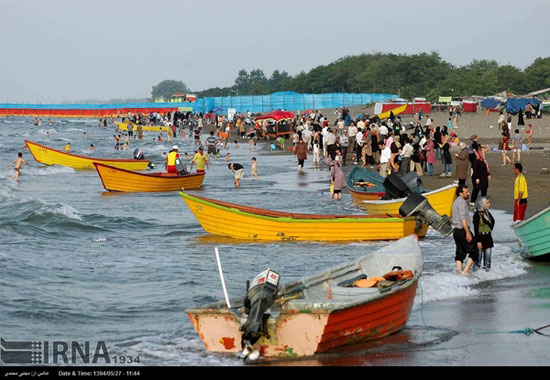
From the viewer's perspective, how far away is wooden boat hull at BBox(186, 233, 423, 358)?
34.1ft

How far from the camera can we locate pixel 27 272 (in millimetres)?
17750

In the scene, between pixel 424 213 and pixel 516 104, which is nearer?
pixel 424 213

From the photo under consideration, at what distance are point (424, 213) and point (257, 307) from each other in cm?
847

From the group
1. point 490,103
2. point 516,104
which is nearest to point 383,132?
point 516,104

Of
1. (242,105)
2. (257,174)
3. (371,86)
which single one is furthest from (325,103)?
(257,174)

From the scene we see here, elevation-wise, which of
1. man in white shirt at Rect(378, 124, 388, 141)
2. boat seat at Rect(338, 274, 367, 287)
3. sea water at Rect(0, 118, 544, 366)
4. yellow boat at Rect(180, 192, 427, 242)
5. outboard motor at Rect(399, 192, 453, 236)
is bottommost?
sea water at Rect(0, 118, 544, 366)

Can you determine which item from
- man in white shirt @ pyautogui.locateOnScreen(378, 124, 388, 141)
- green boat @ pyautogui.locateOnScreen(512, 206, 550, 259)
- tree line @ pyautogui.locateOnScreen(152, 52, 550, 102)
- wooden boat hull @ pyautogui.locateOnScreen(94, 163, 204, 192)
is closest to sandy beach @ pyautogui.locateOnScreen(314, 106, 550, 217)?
man in white shirt @ pyautogui.locateOnScreen(378, 124, 388, 141)

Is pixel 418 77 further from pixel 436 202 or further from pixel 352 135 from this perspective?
pixel 436 202

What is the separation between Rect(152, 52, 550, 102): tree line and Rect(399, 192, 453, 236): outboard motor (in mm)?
78726

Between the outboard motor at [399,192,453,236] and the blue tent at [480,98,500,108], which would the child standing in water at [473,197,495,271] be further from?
the blue tent at [480,98,500,108]

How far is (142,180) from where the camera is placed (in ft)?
105

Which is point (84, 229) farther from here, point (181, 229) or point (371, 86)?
point (371, 86)

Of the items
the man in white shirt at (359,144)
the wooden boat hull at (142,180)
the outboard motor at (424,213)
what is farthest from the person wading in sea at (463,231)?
the man in white shirt at (359,144)
